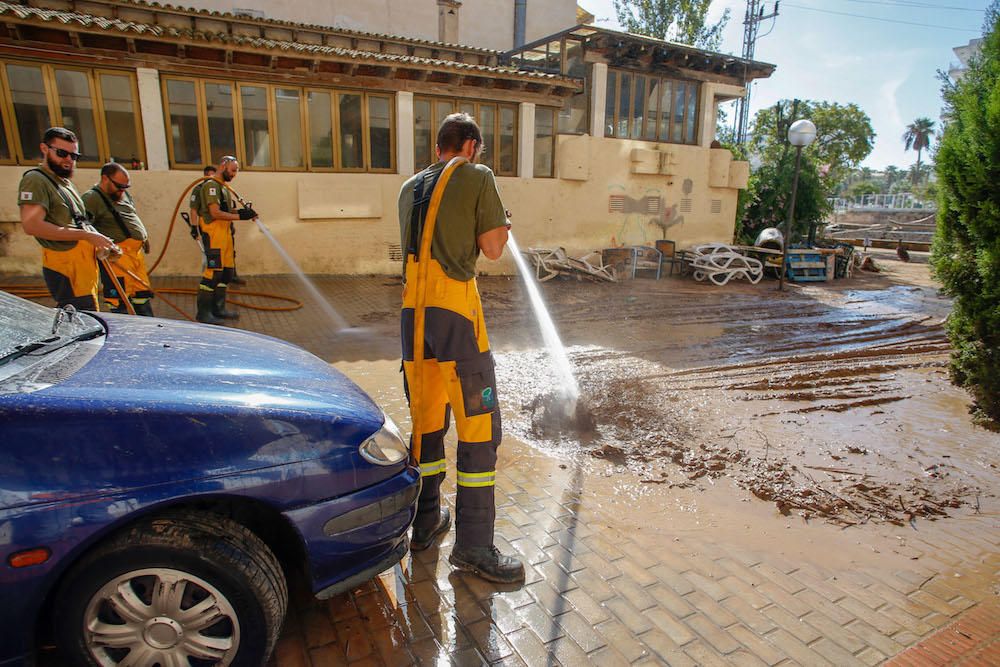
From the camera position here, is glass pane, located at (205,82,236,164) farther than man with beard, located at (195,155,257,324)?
Yes

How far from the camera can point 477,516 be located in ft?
9.09

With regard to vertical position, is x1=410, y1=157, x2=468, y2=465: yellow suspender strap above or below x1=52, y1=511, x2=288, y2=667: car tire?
above

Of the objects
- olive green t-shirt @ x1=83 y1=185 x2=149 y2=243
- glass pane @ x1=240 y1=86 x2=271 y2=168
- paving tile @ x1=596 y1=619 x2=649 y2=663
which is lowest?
paving tile @ x1=596 y1=619 x2=649 y2=663

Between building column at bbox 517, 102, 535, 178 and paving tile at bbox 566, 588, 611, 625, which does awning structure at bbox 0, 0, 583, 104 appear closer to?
building column at bbox 517, 102, 535, 178

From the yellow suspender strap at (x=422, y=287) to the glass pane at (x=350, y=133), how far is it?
32.6ft

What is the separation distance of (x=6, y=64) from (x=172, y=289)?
439cm

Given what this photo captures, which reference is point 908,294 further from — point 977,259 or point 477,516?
point 477,516

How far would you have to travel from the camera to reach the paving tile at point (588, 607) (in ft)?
8.21

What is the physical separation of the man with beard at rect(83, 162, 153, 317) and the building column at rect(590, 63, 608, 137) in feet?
37.1

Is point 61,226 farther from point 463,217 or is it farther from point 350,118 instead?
point 350,118

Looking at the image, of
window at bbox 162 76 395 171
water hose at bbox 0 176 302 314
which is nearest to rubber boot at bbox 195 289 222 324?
water hose at bbox 0 176 302 314

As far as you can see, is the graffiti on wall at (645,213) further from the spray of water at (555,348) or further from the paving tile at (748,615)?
the paving tile at (748,615)

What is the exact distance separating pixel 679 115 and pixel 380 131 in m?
8.52

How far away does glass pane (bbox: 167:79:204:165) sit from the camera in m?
10.2
